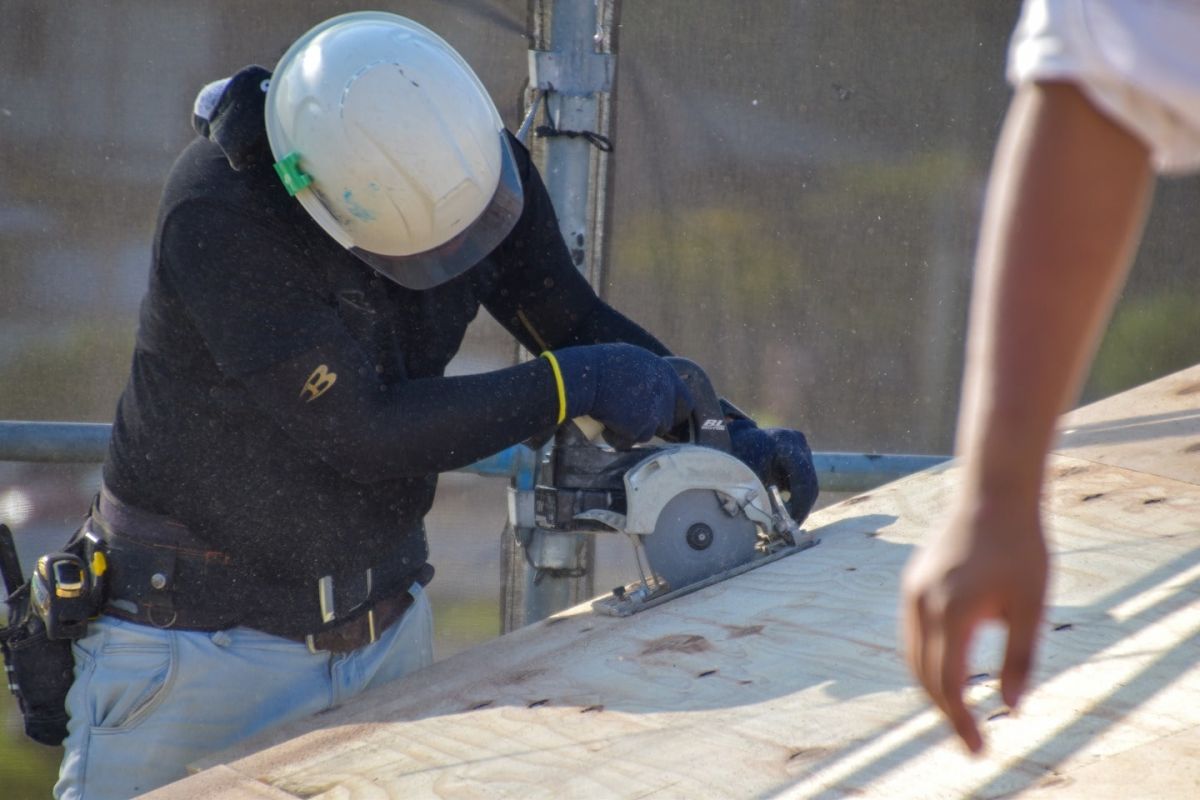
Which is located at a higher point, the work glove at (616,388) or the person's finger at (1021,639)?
the person's finger at (1021,639)

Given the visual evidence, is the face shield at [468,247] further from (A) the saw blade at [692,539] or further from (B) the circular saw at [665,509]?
(A) the saw blade at [692,539]

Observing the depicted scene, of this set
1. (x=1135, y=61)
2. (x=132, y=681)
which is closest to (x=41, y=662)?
(x=132, y=681)

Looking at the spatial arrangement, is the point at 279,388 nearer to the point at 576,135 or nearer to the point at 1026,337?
the point at 576,135

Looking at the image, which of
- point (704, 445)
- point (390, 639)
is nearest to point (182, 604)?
point (390, 639)

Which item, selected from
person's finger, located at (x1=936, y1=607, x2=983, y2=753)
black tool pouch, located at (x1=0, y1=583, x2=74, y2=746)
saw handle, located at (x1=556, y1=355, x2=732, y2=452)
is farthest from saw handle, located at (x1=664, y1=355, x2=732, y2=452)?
person's finger, located at (x1=936, y1=607, x2=983, y2=753)

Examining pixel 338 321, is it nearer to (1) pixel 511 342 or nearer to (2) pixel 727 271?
(1) pixel 511 342

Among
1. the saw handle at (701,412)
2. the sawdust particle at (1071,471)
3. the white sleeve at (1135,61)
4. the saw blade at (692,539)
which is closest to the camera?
the white sleeve at (1135,61)

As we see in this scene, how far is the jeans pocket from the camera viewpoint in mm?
2154

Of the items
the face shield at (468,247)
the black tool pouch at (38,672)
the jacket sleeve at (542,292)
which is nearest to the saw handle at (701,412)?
the jacket sleeve at (542,292)

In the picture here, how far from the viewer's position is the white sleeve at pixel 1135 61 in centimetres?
A: 70

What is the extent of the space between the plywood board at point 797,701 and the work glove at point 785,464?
0.18m

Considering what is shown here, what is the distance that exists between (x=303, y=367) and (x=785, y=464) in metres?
0.99

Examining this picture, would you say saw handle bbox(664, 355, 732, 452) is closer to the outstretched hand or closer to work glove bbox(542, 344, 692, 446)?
work glove bbox(542, 344, 692, 446)

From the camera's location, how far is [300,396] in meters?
1.98
